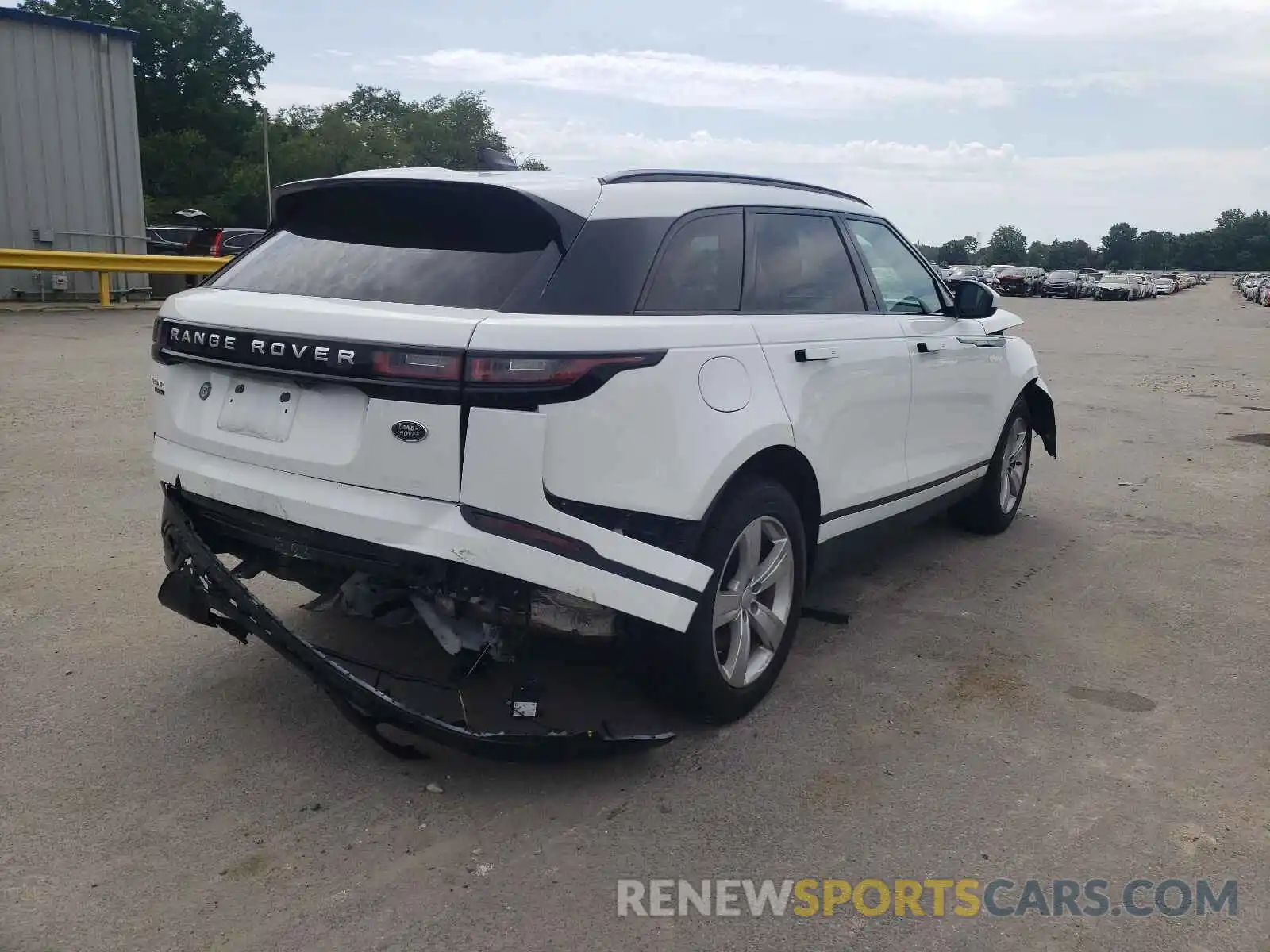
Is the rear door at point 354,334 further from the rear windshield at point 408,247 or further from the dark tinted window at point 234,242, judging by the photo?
the dark tinted window at point 234,242

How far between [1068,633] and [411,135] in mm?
86124

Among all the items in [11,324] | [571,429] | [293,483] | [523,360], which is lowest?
[11,324]

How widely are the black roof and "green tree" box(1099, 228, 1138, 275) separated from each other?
166475 mm

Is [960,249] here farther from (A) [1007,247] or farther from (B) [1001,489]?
(B) [1001,489]

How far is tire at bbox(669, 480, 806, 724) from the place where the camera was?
133 inches

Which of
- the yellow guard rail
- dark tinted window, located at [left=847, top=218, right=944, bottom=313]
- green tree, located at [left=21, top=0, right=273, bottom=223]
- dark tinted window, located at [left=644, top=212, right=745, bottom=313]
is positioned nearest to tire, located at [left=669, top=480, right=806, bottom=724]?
dark tinted window, located at [left=644, top=212, right=745, bottom=313]

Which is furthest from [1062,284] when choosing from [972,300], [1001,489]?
[972,300]

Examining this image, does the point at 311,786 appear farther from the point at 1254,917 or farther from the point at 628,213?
the point at 1254,917

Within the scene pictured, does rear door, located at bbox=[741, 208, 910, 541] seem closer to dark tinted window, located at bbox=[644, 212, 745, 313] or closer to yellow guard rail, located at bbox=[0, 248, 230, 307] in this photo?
dark tinted window, located at bbox=[644, 212, 745, 313]

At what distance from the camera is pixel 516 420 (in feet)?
9.64

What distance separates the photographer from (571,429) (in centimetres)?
297

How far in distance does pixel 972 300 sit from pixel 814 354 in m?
1.73

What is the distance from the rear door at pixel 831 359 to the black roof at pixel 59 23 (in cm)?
1738

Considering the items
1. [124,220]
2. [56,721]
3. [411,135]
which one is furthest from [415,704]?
[411,135]
